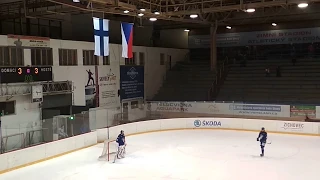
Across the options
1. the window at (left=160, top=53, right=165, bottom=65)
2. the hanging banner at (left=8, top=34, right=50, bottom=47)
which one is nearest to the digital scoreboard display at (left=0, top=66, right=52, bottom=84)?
the hanging banner at (left=8, top=34, right=50, bottom=47)

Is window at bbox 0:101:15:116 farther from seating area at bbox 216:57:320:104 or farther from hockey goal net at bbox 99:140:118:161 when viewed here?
seating area at bbox 216:57:320:104

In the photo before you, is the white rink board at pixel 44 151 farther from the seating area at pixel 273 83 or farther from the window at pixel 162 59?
the window at pixel 162 59

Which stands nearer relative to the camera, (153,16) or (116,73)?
(153,16)

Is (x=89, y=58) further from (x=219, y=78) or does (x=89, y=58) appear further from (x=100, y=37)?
(x=219, y=78)

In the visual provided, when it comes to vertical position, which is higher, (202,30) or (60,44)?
(202,30)

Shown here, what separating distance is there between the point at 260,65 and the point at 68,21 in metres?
16.3

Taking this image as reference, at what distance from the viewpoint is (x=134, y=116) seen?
2139cm

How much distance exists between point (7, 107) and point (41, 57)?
3.33m

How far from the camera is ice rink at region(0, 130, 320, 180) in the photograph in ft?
40.8

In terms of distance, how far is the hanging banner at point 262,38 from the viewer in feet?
99.0

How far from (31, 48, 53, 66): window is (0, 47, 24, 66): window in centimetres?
77

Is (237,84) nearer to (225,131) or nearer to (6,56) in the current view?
(225,131)

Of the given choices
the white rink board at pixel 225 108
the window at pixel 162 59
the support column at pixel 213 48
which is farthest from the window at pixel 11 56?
the support column at pixel 213 48

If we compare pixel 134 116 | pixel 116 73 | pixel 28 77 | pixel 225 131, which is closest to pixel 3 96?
pixel 28 77
